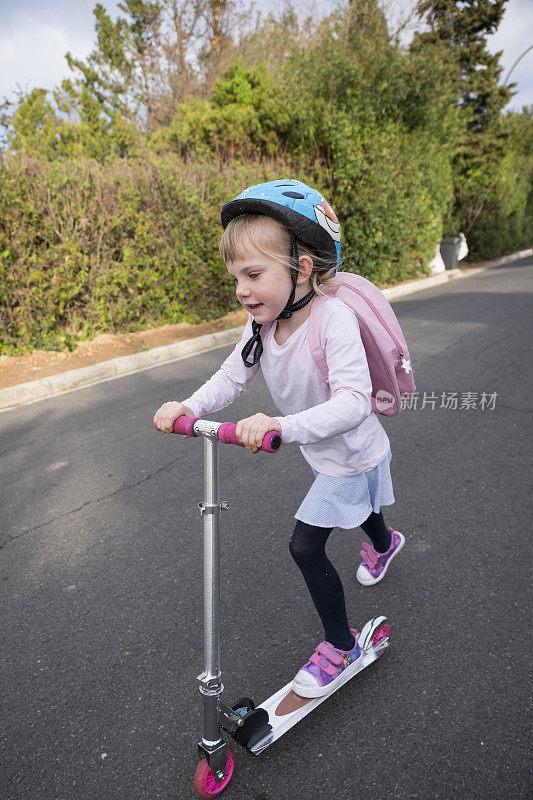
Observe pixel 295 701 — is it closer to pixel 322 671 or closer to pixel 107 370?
pixel 322 671

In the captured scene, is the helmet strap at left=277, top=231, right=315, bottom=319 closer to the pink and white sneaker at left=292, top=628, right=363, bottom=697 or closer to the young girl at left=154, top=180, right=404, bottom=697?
the young girl at left=154, top=180, right=404, bottom=697

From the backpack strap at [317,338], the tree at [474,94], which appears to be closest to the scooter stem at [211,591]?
the backpack strap at [317,338]

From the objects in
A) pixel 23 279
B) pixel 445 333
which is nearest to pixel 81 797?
pixel 23 279

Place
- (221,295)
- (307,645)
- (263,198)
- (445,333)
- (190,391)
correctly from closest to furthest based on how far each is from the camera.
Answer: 1. (263,198)
2. (307,645)
3. (190,391)
4. (445,333)
5. (221,295)

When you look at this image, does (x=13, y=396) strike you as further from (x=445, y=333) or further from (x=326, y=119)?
(x=326, y=119)

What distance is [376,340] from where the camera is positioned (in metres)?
1.91

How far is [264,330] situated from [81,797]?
64.4 inches

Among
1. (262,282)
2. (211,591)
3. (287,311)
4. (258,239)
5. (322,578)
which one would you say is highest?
(258,239)

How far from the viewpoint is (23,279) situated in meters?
7.37

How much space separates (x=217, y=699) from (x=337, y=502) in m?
0.71

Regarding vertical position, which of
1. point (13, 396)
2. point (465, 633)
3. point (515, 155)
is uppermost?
point (515, 155)

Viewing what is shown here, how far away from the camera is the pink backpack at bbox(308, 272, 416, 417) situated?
187cm

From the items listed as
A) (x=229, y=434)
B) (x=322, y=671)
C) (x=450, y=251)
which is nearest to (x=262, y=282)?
(x=229, y=434)

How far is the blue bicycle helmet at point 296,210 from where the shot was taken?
5.78ft
